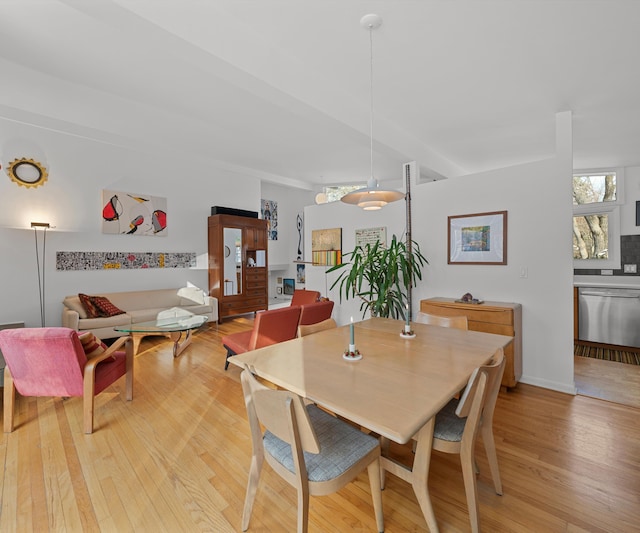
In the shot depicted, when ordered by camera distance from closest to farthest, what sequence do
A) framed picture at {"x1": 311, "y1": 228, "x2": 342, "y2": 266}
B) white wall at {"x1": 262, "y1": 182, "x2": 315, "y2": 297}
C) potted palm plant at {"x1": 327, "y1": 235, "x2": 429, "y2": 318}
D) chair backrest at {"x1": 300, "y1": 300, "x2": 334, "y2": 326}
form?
chair backrest at {"x1": 300, "y1": 300, "x2": 334, "y2": 326}
potted palm plant at {"x1": 327, "y1": 235, "x2": 429, "y2": 318}
framed picture at {"x1": 311, "y1": 228, "x2": 342, "y2": 266}
white wall at {"x1": 262, "y1": 182, "x2": 315, "y2": 297}

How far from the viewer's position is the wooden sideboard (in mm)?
2928

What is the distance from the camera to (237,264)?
246 inches

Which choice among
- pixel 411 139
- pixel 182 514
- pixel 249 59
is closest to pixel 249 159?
pixel 411 139

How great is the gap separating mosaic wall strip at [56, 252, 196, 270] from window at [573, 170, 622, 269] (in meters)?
6.77

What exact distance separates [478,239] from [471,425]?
2644mm

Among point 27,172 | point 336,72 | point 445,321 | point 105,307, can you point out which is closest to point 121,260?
point 105,307

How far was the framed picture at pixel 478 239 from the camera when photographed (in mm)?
3383

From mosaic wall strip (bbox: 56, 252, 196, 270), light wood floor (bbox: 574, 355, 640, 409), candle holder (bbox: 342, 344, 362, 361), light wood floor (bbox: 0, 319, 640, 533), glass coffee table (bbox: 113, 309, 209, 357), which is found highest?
mosaic wall strip (bbox: 56, 252, 196, 270)

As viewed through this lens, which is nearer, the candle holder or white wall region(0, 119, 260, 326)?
the candle holder

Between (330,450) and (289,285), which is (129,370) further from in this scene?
(289,285)

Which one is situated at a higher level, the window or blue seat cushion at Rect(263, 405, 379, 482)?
the window

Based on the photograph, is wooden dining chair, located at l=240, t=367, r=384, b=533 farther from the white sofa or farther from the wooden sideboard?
the white sofa

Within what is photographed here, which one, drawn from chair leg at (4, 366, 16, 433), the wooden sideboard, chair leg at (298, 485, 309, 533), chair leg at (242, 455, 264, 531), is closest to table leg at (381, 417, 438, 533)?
chair leg at (298, 485, 309, 533)

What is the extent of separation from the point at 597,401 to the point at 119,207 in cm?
660
